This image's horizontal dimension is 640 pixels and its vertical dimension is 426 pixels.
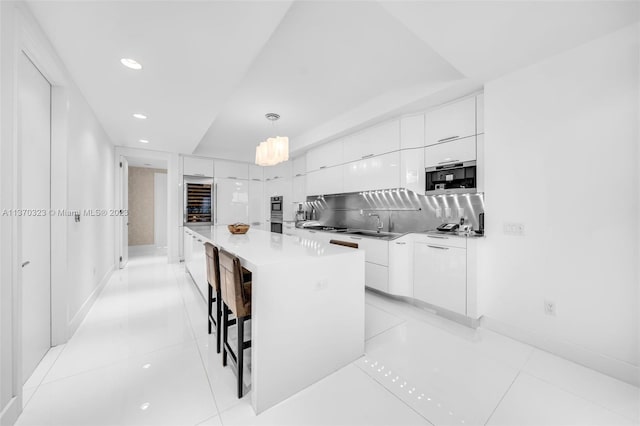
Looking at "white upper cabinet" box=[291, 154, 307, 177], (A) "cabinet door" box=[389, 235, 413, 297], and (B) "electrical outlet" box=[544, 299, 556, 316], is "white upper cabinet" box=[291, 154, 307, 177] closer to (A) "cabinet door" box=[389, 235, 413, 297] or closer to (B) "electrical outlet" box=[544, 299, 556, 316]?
(A) "cabinet door" box=[389, 235, 413, 297]

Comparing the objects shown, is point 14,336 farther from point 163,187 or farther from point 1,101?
point 163,187

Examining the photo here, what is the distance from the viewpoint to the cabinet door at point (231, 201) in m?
5.96

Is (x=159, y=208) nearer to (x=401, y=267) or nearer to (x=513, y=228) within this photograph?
(x=401, y=267)

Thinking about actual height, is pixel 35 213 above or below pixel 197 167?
below

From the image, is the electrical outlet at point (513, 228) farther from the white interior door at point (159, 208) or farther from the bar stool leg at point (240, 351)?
the white interior door at point (159, 208)

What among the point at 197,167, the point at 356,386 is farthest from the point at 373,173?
the point at 197,167

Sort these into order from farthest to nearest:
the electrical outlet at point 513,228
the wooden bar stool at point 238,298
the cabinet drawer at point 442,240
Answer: the cabinet drawer at point 442,240 → the electrical outlet at point 513,228 → the wooden bar stool at point 238,298

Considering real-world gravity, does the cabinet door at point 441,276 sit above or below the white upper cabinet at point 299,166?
below

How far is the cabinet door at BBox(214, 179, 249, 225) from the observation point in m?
5.96

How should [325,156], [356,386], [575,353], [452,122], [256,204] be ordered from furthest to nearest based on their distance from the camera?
[256,204], [325,156], [452,122], [575,353], [356,386]

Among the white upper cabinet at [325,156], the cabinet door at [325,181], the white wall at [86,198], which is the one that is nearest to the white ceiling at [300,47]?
the white wall at [86,198]

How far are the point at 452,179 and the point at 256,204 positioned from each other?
4864 mm

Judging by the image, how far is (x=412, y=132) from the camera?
10.6ft

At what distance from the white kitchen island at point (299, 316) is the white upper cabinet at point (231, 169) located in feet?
15.0
